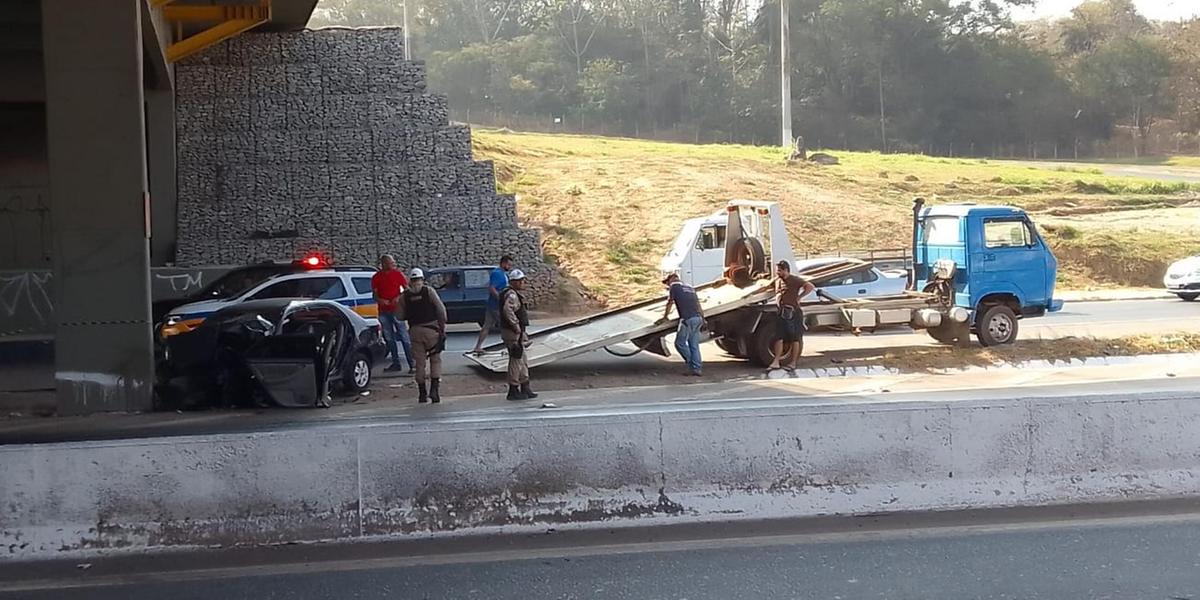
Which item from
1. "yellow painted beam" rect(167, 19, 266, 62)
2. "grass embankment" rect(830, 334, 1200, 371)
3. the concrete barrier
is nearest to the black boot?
"grass embankment" rect(830, 334, 1200, 371)

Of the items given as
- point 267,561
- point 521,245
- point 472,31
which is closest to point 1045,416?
point 267,561

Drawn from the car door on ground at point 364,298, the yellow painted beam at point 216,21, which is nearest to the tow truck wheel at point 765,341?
the car door on ground at point 364,298

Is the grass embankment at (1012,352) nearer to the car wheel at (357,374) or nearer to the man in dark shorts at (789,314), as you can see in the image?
the man in dark shorts at (789,314)

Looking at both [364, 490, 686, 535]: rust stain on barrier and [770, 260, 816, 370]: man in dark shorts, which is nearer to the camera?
[364, 490, 686, 535]: rust stain on barrier

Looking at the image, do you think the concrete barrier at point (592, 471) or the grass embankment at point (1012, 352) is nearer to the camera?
the concrete barrier at point (592, 471)

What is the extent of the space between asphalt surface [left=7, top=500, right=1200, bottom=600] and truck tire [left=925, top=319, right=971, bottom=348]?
11275mm

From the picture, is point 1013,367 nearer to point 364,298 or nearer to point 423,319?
point 423,319

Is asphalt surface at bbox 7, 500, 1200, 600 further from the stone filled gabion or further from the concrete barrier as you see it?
the stone filled gabion

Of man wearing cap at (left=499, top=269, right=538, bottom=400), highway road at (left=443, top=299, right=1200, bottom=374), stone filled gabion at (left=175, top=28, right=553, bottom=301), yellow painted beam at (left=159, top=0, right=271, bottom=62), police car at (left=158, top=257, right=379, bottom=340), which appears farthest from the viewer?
stone filled gabion at (left=175, top=28, right=553, bottom=301)

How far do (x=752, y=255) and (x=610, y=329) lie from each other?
2899mm

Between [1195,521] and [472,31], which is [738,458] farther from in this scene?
[472,31]

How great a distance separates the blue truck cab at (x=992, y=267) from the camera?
19.1 meters

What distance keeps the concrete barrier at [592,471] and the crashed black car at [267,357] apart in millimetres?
6936

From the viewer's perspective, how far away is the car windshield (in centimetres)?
1909
